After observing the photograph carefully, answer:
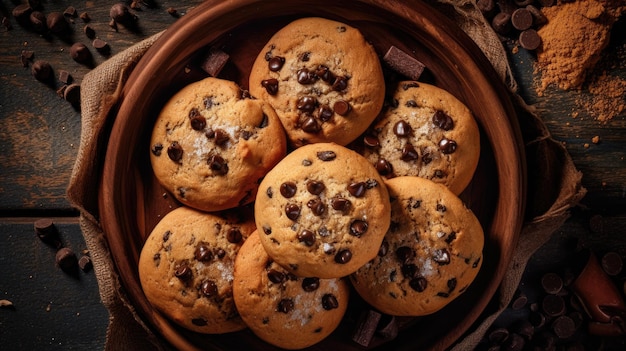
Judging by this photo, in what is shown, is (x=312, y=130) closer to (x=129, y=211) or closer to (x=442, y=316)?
(x=129, y=211)

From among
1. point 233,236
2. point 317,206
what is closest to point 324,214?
point 317,206

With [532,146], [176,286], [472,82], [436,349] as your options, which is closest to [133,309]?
[176,286]

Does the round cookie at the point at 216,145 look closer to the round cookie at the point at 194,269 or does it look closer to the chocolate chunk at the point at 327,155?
the round cookie at the point at 194,269

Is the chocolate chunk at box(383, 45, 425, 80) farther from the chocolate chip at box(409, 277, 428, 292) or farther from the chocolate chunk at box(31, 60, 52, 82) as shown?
the chocolate chunk at box(31, 60, 52, 82)

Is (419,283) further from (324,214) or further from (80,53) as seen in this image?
(80,53)

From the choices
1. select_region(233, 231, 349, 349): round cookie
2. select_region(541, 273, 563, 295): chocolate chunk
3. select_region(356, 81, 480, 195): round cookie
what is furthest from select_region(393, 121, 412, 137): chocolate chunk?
select_region(541, 273, 563, 295): chocolate chunk

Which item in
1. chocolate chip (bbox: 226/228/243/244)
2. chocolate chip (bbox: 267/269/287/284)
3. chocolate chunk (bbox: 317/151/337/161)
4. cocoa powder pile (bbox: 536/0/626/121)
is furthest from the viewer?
cocoa powder pile (bbox: 536/0/626/121)
